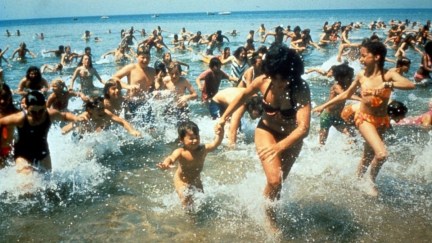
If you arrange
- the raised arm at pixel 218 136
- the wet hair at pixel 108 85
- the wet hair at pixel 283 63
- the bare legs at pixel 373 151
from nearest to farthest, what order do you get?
the wet hair at pixel 283 63 → the raised arm at pixel 218 136 → the bare legs at pixel 373 151 → the wet hair at pixel 108 85

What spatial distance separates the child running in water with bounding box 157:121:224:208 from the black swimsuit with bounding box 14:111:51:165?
170 cm

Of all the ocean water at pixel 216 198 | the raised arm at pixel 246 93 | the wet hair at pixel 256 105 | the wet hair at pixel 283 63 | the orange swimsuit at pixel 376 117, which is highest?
the wet hair at pixel 283 63

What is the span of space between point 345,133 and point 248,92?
9.63ft

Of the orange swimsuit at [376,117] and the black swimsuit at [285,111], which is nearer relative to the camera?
the black swimsuit at [285,111]

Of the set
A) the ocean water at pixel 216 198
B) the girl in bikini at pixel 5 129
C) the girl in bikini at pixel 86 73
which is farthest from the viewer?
the girl in bikini at pixel 86 73

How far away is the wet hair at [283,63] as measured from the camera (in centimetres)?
334

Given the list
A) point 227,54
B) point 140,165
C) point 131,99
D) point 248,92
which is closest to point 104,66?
point 227,54

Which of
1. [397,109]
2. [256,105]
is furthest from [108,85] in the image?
[397,109]

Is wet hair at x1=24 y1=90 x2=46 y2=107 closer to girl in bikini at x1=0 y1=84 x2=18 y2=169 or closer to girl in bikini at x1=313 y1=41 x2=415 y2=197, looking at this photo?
girl in bikini at x1=0 y1=84 x2=18 y2=169

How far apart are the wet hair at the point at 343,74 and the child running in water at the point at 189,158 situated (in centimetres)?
240

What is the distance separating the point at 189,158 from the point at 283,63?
1.63 metres

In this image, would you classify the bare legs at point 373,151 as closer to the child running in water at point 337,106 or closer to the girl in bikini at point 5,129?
the child running in water at point 337,106

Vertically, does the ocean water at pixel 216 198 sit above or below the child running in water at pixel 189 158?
below

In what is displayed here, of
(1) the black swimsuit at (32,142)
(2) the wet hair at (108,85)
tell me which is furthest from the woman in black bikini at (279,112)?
(2) the wet hair at (108,85)
